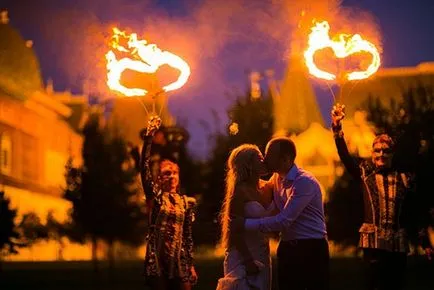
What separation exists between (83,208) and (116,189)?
1174 mm

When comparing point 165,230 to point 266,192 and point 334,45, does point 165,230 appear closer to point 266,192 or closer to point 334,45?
point 266,192

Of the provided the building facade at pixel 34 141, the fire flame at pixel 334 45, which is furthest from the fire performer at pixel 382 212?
the building facade at pixel 34 141

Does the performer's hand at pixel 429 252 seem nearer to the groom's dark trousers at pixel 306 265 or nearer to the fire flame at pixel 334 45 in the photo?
the groom's dark trousers at pixel 306 265

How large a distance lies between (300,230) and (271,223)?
0.38m

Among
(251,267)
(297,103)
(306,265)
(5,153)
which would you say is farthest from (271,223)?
(5,153)

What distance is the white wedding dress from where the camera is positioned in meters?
5.99

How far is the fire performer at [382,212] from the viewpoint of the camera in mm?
7477

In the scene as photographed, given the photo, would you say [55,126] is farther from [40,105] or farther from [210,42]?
[210,42]

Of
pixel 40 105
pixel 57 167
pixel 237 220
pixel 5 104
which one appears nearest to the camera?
pixel 237 220

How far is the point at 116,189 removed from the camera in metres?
25.2

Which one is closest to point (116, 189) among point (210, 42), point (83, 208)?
point (83, 208)

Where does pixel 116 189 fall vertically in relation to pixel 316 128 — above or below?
below

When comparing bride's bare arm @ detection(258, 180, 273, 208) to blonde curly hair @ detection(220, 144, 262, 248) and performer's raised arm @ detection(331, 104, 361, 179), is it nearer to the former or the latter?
blonde curly hair @ detection(220, 144, 262, 248)

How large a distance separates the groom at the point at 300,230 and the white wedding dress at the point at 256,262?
0.74ft
